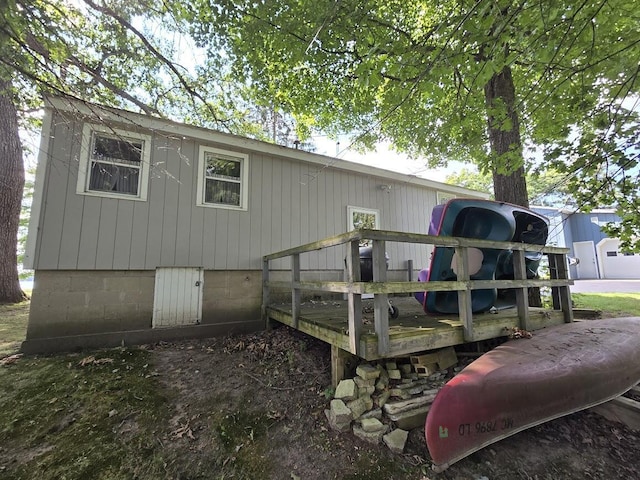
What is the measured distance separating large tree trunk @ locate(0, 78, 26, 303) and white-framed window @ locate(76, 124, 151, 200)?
19.5 ft

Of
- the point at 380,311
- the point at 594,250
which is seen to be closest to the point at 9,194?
the point at 380,311

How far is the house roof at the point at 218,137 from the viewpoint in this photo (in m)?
4.36

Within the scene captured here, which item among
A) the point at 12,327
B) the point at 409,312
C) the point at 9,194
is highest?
the point at 9,194

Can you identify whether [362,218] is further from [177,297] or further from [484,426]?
[484,426]

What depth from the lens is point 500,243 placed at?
3.27 m

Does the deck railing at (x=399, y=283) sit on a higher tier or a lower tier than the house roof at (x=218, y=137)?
lower

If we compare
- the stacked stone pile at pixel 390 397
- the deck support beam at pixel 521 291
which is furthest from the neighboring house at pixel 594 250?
the stacked stone pile at pixel 390 397

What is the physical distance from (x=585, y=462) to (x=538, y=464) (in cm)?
43

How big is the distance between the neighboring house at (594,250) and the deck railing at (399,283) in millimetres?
19576

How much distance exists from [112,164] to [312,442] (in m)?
5.37

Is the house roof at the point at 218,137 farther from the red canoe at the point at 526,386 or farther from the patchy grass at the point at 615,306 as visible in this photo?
the patchy grass at the point at 615,306

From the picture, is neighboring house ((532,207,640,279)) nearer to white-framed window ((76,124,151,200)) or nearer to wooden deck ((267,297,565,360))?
wooden deck ((267,297,565,360))

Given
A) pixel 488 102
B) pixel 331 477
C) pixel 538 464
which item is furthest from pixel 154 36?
pixel 538 464

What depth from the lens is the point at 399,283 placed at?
268 cm
